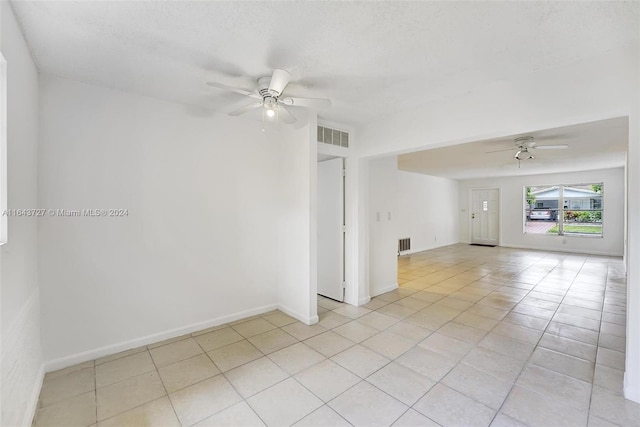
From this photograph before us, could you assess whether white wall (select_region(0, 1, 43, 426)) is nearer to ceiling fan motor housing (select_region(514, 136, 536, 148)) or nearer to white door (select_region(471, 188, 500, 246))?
ceiling fan motor housing (select_region(514, 136, 536, 148))

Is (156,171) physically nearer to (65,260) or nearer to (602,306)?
(65,260)

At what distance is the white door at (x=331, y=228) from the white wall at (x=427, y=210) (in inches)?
165

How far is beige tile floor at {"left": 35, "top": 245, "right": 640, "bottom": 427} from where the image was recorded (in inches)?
72.1

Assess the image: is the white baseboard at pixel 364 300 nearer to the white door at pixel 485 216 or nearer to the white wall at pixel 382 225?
the white wall at pixel 382 225

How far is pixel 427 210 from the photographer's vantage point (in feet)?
28.7

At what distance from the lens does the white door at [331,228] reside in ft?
13.0

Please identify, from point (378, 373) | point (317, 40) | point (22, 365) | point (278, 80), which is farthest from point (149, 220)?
point (378, 373)

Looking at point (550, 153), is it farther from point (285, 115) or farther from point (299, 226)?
point (285, 115)

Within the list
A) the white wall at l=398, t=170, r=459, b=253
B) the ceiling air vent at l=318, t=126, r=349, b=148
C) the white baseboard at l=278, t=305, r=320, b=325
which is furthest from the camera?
the white wall at l=398, t=170, r=459, b=253

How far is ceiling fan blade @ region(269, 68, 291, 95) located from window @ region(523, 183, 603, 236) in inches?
372

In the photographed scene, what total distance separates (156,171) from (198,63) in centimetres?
121

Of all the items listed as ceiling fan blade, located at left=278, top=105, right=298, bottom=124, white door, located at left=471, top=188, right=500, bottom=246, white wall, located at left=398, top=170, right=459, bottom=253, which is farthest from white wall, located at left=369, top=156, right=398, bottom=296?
white door, located at left=471, top=188, right=500, bottom=246

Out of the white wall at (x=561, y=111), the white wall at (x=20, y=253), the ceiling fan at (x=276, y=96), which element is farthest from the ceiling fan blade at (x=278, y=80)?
the white wall at (x=561, y=111)

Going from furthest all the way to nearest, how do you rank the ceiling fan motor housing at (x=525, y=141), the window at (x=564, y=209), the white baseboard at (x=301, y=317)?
the window at (x=564, y=209) → the ceiling fan motor housing at (x=525, y=141) → the white baseboard at (x=301, y=317)
